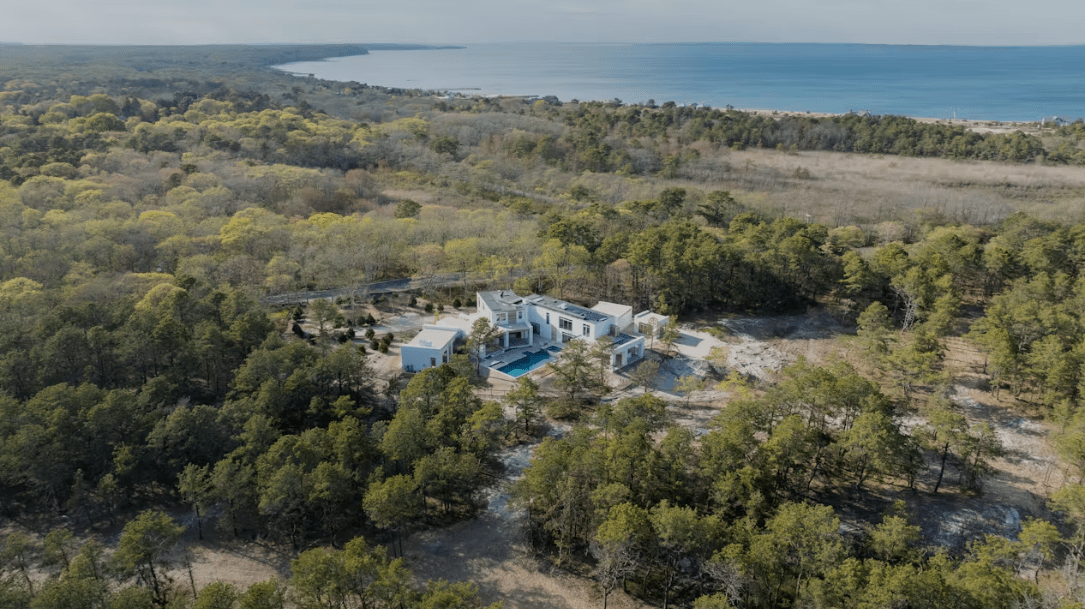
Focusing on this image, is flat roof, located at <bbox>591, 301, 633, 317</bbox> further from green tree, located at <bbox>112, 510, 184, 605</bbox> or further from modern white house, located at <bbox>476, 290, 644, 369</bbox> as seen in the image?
green tree, located at <bbox>112, 510, 184, 605</bbox>

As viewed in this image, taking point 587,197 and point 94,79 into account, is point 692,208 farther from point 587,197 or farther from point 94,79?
point 94,79

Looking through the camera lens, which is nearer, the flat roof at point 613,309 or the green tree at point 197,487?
the green tree at point 197,487

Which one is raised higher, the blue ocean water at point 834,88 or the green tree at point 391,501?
the blue ocean water at point 834,88

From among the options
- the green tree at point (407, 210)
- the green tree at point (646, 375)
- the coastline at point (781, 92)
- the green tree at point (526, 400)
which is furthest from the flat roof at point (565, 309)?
the coastline at point (781, 92)

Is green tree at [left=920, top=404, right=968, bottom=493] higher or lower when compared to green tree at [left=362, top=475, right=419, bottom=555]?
higher

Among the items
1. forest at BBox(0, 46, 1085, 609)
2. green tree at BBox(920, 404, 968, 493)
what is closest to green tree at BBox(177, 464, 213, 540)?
forest at BBox(0, 46, 1085, 609)

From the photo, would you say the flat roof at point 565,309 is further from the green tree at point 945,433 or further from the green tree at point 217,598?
the green tree at point 217,598

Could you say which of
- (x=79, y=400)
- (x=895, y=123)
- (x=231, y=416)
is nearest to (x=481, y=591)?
(x=231, y=416)
